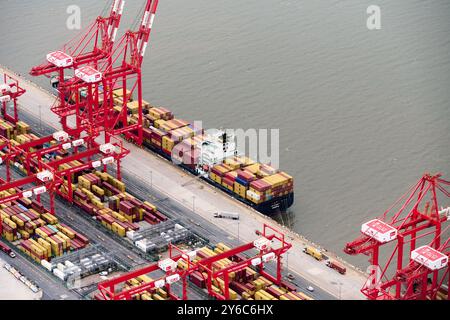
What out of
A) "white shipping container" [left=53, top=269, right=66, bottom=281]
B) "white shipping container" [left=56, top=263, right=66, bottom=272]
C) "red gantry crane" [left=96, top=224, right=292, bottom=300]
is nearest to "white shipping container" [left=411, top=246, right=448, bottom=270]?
"red gantry crane" [left=96, top=224, right=292, bottom=300]

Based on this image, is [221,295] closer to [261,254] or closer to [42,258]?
[261,254]

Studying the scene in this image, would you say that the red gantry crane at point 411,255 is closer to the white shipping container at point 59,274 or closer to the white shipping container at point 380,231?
the white shipping container at point 380,231

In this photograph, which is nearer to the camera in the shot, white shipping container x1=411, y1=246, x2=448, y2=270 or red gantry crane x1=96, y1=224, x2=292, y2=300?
white shipping container x1=411, y1=246, x2=448, y2=270

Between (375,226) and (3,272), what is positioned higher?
(375,226)

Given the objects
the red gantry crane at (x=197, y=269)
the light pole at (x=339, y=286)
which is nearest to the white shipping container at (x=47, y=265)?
the red gantry crane at (x=197, y=269)

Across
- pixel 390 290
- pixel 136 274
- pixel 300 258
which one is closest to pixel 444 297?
pixel 390 290

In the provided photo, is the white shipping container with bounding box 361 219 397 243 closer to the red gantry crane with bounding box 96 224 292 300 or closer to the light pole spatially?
the light pole

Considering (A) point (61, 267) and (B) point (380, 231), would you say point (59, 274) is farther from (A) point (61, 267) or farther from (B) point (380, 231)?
(B) point (380, 231)

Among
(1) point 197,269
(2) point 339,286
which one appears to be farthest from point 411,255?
(1) point 197,269
